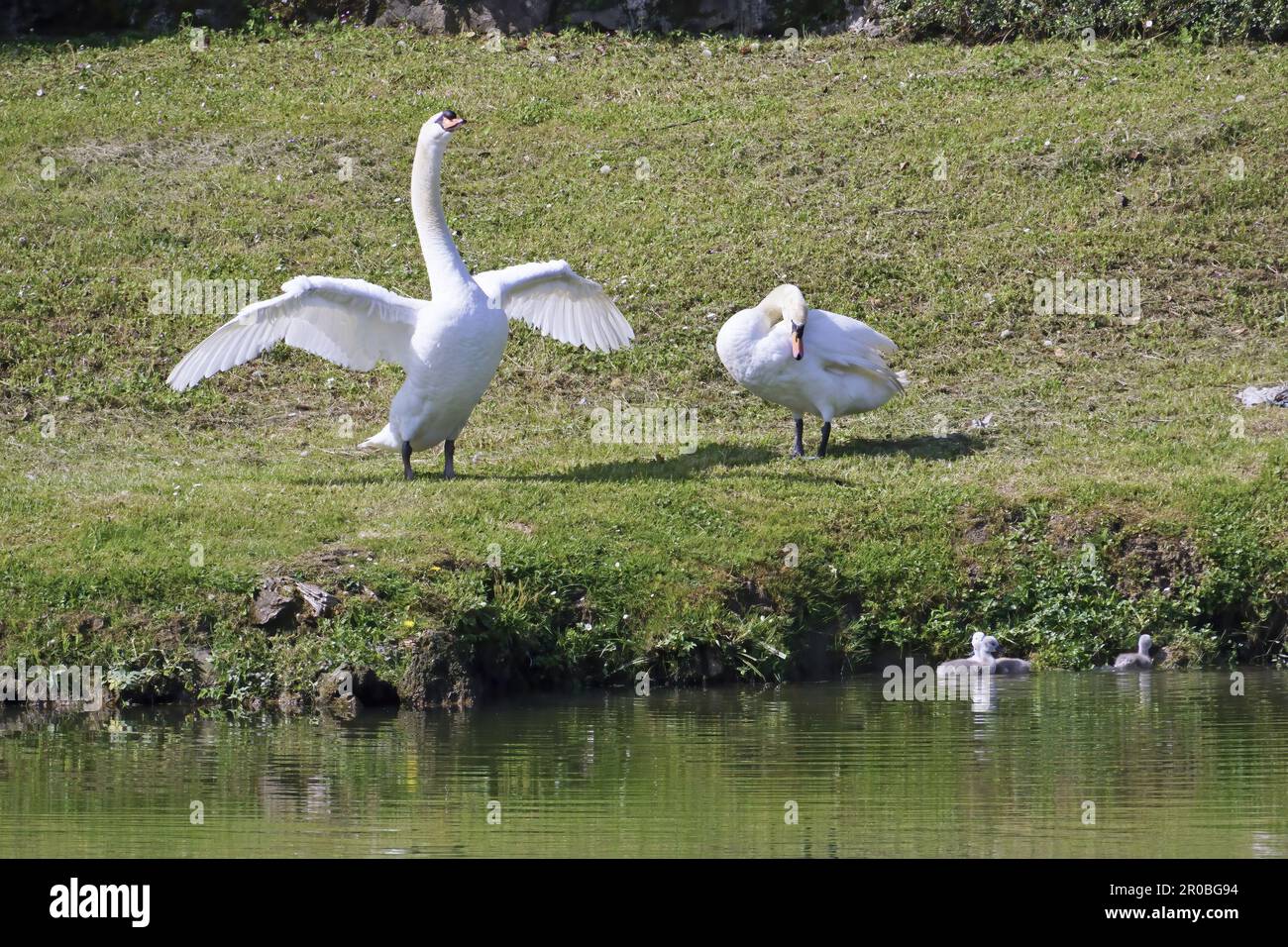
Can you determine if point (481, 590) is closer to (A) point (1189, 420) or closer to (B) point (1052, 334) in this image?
(A) point (1189, 420)

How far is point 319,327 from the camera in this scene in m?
14.0

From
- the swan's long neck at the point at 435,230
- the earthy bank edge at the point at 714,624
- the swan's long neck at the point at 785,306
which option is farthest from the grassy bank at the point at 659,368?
the swan's long neck at the point at 435,230

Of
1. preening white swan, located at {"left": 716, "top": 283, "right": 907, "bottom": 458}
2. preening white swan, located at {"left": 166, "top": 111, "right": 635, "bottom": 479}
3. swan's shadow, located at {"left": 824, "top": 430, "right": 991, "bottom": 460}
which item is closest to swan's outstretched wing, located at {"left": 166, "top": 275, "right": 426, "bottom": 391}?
preening white swan, located at {"left": 166, "top": 111, "right": 635, "bottom": 479}

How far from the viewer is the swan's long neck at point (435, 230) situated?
44.4 feet

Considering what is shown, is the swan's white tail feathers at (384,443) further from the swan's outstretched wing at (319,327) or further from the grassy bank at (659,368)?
the swan's outstretched wing at (319,327)

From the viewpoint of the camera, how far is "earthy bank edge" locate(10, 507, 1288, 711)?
1114 cm

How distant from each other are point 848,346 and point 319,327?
160 inches

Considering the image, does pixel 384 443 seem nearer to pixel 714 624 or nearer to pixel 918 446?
pixel 714 624

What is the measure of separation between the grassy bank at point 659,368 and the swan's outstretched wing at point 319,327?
0.93 metres

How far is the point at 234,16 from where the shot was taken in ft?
86.8

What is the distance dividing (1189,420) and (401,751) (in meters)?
8.44

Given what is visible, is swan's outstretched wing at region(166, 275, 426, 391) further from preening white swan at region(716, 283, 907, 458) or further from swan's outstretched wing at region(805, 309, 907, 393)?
swan's outstretched wing at region(805, 309, 907, 393)

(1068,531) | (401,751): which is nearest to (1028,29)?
(1068,531)

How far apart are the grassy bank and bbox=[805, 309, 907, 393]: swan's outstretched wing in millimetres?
739
